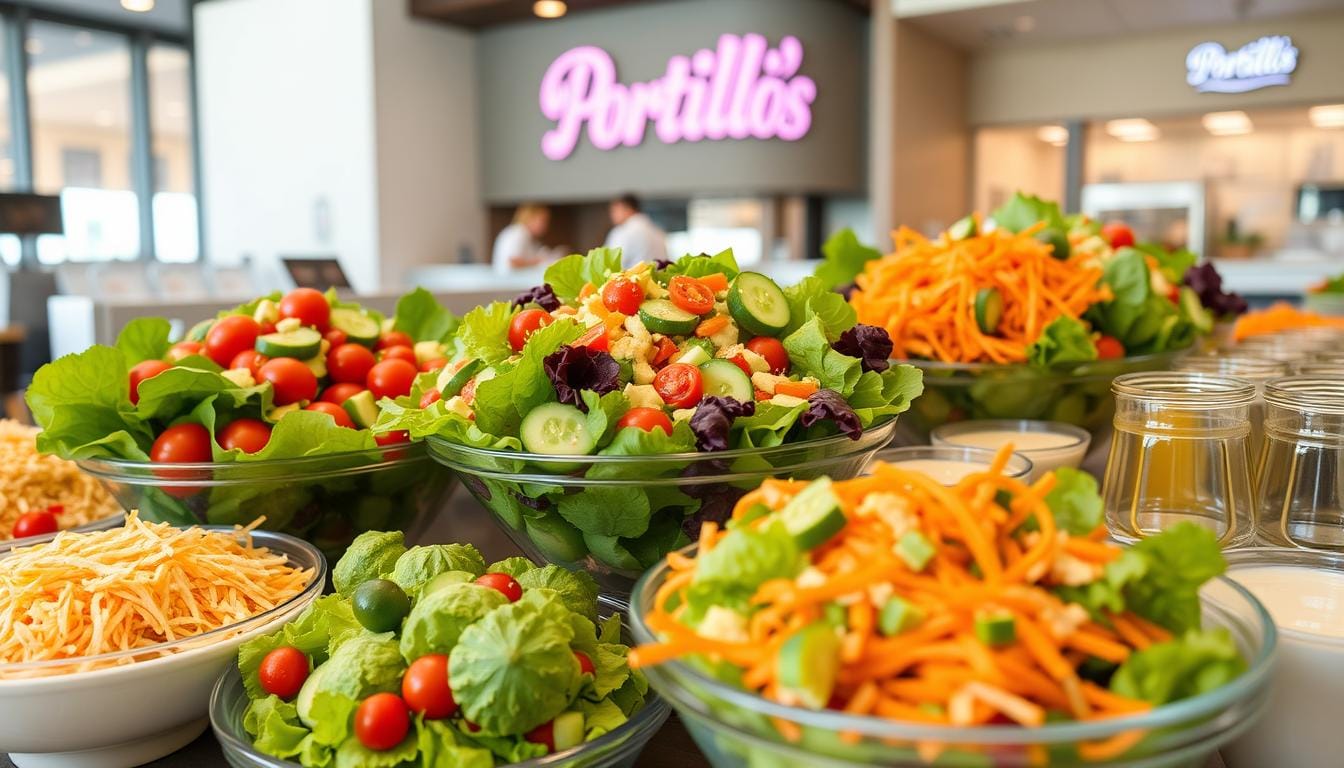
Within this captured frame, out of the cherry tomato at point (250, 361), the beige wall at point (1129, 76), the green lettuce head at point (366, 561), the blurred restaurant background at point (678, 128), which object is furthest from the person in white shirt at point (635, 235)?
the green lettuce head at point (366, 561)

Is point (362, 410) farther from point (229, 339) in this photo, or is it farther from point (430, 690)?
point (430, 690)

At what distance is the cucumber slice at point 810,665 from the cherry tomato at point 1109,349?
1219 millimetres

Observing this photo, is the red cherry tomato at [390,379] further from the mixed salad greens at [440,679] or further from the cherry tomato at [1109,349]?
the cherry tomato at [1109,349]

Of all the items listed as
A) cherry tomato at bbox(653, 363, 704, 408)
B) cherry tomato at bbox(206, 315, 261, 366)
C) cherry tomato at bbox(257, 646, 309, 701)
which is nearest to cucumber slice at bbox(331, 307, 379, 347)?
cherry tomato at bbox(206, 315, 261, 366)

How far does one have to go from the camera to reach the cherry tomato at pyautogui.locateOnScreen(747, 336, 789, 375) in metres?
1.17

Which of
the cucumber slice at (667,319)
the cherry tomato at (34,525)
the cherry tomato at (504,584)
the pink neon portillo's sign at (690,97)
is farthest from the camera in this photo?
the pink neon portillo's sign at (690,97)

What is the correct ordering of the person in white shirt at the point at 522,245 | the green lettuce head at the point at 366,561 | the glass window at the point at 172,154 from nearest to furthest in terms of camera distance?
the green lettuce head at the point at 366,561
the person in white shirt at the point at 522,245
the glass window at the point at 172,154

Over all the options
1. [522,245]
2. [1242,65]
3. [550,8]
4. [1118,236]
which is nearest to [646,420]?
[1118,236]

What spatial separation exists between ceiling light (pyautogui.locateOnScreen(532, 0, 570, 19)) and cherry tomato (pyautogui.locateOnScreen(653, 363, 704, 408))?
317 inches

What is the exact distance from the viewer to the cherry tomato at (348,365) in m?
1.44

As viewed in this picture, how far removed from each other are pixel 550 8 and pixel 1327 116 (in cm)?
669

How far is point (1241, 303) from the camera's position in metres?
2.36

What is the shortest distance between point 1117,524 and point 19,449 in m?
1.44

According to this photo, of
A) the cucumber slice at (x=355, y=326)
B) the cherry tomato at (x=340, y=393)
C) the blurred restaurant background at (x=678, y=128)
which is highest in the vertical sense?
the blurred restaurant background at (x=678, y=128)
